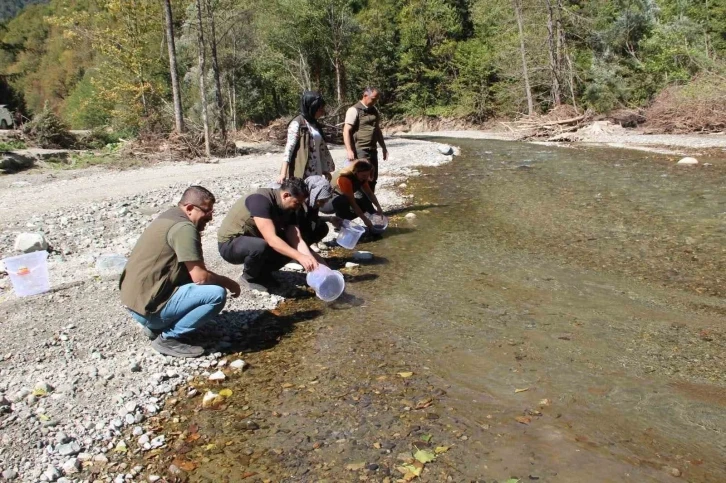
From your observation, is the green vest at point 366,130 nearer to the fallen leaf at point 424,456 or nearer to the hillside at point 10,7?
the fallen leaf at point 424,456

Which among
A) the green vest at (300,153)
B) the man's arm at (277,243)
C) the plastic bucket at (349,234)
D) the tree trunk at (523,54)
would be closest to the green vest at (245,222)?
the man's arm at (277,243)

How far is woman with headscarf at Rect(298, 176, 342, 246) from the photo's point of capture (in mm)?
6297

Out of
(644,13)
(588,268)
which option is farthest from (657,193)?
(644,13)

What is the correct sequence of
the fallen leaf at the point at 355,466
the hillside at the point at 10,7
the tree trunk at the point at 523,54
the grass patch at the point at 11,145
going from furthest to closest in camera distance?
the hillside at the point at 10,7
the tree trunk at the point at 523,54
the grass patch at the point at 11,145
the fallen leaf at the point at 355,466

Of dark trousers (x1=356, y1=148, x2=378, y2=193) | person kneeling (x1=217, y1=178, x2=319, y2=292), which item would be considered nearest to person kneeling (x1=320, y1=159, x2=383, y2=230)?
A: dark trousers (x1=356, y1=148, x2=378, y2=193)

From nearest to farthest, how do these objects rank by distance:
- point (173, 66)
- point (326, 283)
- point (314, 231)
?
1. point (326, 283)
2. point (314, 231)
3. point (173, 66)

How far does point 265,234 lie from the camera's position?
5.29 meters

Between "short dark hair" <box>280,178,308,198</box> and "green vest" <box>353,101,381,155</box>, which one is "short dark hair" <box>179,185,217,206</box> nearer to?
"short dark hair" <box>280,178,308,198</box>

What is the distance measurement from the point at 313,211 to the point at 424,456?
3621 millimetres

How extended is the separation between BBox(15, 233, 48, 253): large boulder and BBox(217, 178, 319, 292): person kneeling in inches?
115

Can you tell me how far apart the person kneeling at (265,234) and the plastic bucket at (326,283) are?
15cm

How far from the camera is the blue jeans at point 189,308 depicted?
172 inches

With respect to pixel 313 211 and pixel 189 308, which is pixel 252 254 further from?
pixel 189 308

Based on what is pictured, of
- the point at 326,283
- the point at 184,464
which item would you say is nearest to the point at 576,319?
the point at 326,283
